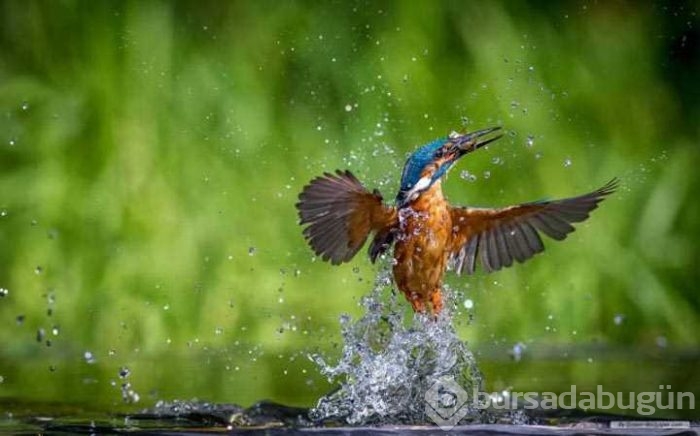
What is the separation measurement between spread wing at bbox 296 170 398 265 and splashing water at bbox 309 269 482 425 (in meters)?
0.12

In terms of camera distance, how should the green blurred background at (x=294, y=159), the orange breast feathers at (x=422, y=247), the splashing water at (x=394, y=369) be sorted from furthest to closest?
the green blurred background at (x=294, y=159) → the orange breast feathers at (x=422, y=247) → the splashing water at (x=394, y=369)

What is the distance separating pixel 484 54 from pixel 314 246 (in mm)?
2643

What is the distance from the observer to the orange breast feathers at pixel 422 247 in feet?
13.2

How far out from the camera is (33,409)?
14.0 ft

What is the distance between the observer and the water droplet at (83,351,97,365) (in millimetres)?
6029

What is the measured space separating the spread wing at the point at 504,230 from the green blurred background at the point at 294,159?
72.3 inches

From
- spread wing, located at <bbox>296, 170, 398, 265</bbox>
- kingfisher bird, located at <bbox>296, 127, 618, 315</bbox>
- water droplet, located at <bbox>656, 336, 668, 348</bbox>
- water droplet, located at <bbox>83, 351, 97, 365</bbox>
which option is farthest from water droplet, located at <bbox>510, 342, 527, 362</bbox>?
spread wing, located at <bbox>296, 170, 398, 265</bbox>

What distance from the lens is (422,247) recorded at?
159 inches

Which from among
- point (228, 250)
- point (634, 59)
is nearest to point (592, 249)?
point (634, 59)

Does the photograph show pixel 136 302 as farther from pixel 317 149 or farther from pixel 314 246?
pixel 314 246

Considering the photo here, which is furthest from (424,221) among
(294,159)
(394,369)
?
(294,159)

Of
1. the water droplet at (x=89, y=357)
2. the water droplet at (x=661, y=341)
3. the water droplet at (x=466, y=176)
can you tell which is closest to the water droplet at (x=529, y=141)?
the water droplet at (x=466, y=176)

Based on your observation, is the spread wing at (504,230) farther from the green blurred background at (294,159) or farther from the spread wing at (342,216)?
the green blurred background at (294,159)

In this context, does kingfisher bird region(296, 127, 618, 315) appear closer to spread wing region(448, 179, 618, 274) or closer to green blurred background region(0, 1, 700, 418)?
spread wing region(448, 179, 618, 274)
